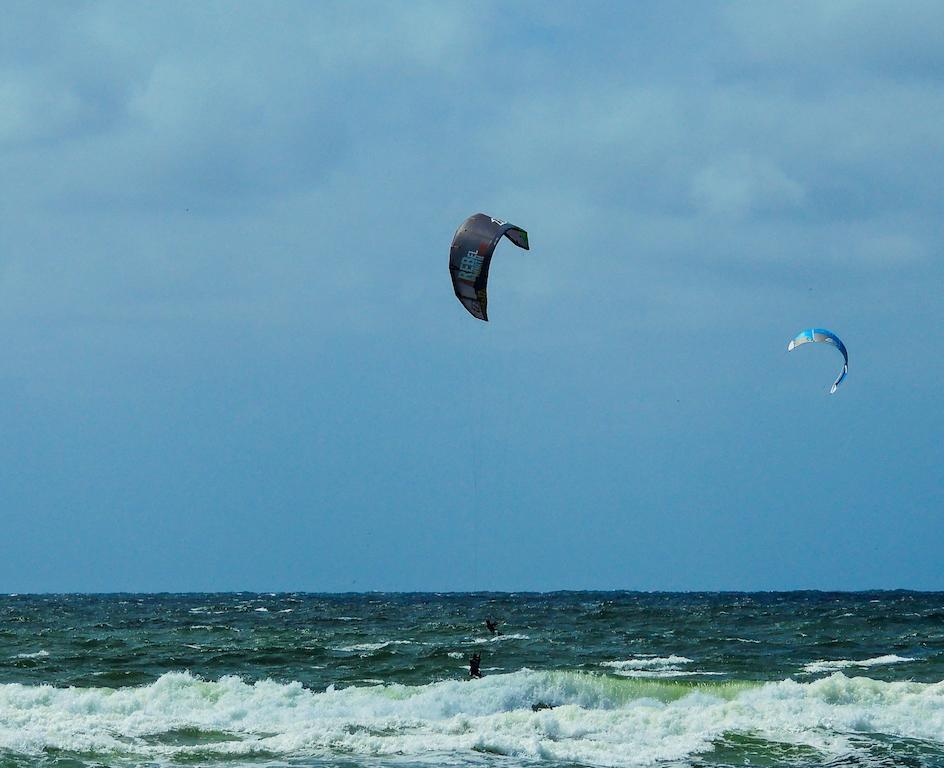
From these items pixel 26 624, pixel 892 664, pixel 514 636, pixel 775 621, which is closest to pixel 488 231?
pixel 892 664

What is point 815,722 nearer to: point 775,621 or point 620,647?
point 620,647

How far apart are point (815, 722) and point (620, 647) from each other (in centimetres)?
1373

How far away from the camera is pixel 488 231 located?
24.0 m

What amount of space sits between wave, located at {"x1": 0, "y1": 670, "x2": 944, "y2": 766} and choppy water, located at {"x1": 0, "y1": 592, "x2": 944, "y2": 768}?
48 mm

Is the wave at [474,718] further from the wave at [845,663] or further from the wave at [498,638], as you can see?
the wave at [498,638]

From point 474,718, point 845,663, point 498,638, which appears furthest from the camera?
point 498,638

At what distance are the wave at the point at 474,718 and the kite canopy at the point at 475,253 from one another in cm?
732

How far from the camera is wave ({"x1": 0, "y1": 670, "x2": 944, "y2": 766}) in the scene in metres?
19.6

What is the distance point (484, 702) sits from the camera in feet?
74.9

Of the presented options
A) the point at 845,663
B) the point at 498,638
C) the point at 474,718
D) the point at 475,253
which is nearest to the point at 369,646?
the point at 498,638

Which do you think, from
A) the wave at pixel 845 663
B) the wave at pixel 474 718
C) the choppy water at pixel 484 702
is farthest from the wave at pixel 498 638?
the wave at pixel 474 718

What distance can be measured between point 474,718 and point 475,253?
8.50 metres

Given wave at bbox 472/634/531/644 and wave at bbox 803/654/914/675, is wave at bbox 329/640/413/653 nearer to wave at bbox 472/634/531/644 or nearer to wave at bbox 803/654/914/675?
wave at bbox 472/634/531/644

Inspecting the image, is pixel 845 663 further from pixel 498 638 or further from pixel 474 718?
pixel 498 638
